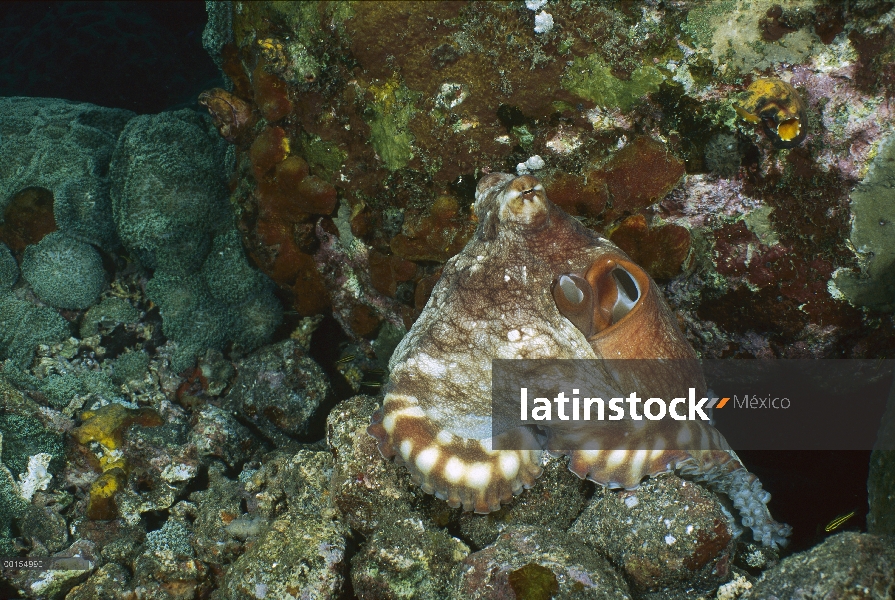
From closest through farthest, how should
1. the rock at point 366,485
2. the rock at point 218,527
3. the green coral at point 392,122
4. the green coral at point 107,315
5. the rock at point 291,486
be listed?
1. the rock at point 366,485
2. the green coral at point 392,122
3. the rock at point 291,486
4. the rock at point 218,527
5. the green coral at point 107,315

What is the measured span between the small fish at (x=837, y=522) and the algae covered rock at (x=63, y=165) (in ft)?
25.3

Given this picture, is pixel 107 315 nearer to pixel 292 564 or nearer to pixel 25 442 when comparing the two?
pixel 25 442

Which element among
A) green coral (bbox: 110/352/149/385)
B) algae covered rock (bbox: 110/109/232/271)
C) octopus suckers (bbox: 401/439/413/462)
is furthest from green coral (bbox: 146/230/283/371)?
octopus suckers (bbox: 401/439/413/462)

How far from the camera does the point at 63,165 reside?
608 cm

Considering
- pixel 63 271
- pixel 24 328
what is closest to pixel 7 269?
pixel 63 271

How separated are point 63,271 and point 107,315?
0.67 m

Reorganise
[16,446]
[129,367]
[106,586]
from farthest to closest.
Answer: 1. [129,367]
2. [16,446]
3. [106,586]

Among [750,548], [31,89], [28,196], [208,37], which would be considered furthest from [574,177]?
[31,89]

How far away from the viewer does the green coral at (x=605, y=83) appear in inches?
118

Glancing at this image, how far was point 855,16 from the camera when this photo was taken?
260 centimetres

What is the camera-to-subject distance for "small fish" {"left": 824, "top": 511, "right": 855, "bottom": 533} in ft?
11.0

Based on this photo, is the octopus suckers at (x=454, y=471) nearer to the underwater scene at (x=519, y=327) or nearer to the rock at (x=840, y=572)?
the underwater scene at (x=519, y=327)

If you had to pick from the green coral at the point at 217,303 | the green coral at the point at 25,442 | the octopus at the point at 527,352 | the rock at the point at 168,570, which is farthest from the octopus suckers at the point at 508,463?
the green coral at the point at 25,442

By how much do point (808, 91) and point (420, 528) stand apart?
348 centimetres
